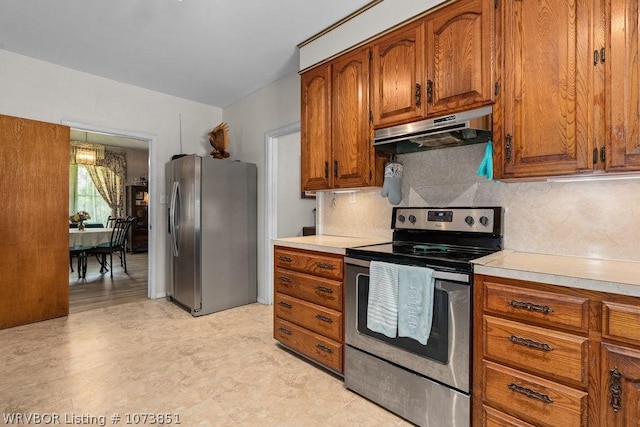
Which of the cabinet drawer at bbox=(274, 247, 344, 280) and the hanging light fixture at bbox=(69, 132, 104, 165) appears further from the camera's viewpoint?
the hanging light fixture at bbox=(69, 132, 104, 165)

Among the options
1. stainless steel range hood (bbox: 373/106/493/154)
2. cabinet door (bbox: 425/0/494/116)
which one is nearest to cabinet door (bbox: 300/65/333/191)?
stainless steel range hood (bbox: 373/106/493/154)

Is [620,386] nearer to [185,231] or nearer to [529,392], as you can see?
[529,392]

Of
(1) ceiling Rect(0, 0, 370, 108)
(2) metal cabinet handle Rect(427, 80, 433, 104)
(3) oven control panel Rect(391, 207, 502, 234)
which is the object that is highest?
(1) ceiling Rect(0, 0, 370, 108)

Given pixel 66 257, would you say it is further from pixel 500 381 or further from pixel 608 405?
pixel 608 405

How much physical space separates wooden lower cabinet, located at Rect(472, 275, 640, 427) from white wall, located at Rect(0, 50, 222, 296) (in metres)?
3.94

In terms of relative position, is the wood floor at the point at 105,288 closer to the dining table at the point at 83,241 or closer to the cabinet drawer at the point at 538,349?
the dining table at the point at 83,241

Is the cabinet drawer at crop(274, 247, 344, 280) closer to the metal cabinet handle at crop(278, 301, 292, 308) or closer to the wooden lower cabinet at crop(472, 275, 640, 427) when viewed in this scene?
the metal cabinet handle at crop(278, 301, 292, 308)

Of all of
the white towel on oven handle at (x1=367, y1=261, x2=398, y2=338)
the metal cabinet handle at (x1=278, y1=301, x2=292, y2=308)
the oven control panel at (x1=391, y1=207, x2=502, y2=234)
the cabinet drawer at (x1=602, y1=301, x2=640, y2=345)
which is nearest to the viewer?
the cabinet drawer at (x1=602, y1=301, x2=640, y2=345)

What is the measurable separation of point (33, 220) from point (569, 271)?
436 cm

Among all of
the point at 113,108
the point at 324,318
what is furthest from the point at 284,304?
the point at 113,108

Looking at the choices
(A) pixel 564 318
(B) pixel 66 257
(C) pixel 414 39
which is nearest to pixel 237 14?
(C) pixel 414 39

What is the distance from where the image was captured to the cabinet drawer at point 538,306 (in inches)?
48.9

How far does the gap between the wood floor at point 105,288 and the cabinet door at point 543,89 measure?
439 centimetres

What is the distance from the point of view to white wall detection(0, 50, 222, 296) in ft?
10.6
